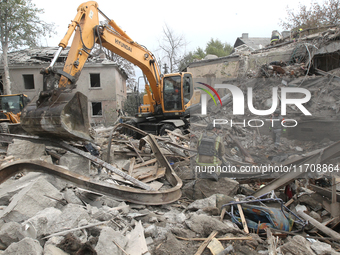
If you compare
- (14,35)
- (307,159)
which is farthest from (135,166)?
(14,35)

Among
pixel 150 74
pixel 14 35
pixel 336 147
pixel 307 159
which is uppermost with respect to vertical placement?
pixel 14 35

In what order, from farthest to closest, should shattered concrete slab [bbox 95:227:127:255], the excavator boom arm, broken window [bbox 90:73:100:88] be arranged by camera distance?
broken window [bbox 90:73:100:88] → the excavator boom arm → shattered concrete slab [bbox 95:227:127:255]

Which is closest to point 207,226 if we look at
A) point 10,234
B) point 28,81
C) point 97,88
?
point 10,234

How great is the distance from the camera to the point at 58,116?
3.98 metres

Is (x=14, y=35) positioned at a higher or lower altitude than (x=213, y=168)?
higher

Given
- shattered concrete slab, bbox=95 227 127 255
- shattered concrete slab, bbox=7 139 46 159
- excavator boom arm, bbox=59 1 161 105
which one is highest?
excavator boom arm, bbox=59 1 161 105

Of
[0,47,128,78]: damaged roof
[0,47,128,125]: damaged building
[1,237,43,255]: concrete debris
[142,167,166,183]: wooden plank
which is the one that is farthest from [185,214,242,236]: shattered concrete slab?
[0,47,128,78]: damaged roof

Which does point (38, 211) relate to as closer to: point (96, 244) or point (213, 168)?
point (96, 244)

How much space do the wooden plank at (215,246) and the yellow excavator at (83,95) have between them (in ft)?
9.79

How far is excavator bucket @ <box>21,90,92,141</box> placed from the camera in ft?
13.2

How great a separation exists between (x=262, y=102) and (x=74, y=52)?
9.36m

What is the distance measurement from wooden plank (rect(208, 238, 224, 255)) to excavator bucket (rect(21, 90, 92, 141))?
9.79 feet

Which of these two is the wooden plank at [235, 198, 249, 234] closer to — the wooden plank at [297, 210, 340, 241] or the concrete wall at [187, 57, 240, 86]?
the wooden plank at [297, 210, 340, 241]

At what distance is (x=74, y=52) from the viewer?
5434 millimetres
